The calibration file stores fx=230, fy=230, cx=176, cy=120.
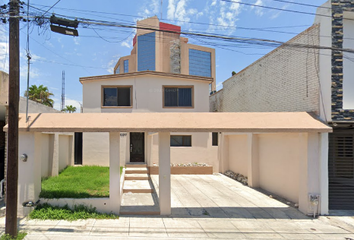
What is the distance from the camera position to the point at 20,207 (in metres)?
7.14

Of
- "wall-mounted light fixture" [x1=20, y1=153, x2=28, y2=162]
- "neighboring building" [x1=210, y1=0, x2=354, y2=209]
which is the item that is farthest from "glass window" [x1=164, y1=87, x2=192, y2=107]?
"wall-mounted light fixture" [x1=20, y1=153, x2=28, y2=162]

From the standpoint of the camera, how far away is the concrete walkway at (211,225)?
6.13m

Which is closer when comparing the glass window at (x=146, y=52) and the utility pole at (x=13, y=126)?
the utility pole at (x=13, y=126)

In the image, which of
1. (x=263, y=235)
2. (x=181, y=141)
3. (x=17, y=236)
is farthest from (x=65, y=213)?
(x=181, y=141)

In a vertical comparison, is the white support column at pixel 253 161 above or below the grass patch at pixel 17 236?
above

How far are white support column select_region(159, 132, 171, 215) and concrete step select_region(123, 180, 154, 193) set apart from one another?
2621 mm

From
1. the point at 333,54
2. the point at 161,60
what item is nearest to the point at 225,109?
the point at 333,54

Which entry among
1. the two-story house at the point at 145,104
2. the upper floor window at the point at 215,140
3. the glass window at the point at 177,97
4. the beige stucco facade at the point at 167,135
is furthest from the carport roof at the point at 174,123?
the upper floor window at the point at 215,140

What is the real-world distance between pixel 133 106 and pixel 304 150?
10470 mm

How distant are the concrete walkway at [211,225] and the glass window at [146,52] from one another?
2347 inches

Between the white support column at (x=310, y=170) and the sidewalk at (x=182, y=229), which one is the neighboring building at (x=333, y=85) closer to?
the white support column at (x=310, y=170)

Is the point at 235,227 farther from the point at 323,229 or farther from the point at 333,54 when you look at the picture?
the point at 333,54

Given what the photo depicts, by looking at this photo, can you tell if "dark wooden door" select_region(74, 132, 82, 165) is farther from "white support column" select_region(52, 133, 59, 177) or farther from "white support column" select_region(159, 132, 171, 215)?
"white support column" select_region(159, 132, 171, 215)

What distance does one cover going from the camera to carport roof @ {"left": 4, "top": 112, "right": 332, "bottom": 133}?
23.9 feet
